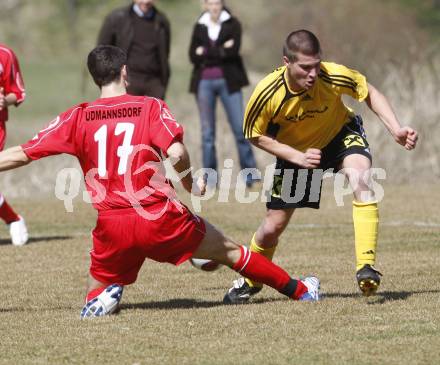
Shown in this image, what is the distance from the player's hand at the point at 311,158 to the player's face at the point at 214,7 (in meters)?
7.69

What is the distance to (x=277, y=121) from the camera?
26.1ft

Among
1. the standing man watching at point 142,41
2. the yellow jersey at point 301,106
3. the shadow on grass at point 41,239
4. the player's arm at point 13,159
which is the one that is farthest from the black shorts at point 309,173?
the standing man watching at point 142,41

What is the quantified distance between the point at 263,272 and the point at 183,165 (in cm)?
104

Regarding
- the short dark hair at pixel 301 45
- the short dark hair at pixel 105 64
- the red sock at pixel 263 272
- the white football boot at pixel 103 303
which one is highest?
the short dark hair at pixel 301 45

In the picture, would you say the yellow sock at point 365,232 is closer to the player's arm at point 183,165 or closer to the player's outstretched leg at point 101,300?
the player's arm at point 183,165

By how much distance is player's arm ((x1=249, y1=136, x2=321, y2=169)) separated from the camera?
24.5 ft

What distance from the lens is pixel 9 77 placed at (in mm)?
10930

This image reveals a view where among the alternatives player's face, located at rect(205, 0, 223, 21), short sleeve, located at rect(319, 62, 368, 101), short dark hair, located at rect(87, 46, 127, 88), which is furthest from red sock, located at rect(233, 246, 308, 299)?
player's face, located at rect(205, 0, 223, 21)

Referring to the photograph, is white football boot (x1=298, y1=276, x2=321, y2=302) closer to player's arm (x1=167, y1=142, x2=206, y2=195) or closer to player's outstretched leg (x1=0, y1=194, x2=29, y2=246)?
player's arm (x1=167, y1=142, x2=206, y2=195)

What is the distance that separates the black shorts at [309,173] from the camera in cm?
810

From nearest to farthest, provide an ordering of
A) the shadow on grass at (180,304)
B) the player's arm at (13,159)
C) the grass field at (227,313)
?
the grass field at (227,313), the player's arm at (13,159), the shadow on grass at (180,304)

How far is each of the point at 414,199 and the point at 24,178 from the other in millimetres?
8102

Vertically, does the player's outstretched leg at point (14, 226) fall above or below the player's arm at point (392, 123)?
below

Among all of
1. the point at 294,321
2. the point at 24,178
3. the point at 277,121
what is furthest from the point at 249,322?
the point at 24,178
